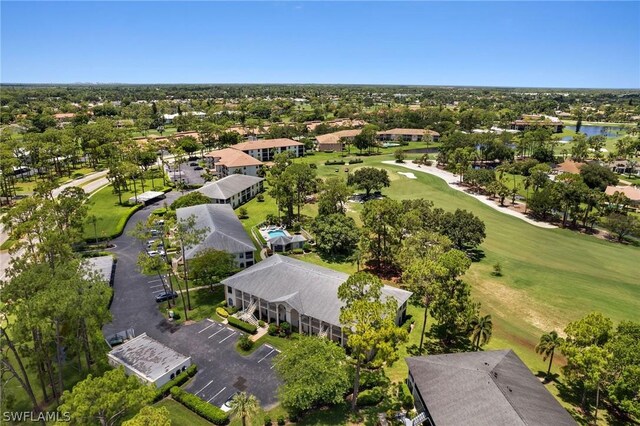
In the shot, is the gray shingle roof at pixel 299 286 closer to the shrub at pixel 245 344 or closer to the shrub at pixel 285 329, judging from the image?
the shrub at pixel 285 329

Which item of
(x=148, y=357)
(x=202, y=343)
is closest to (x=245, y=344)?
(x=202, y=343)

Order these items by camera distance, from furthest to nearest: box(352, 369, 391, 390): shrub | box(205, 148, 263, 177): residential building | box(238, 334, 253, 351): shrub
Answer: box(205, 148, 263, 177): residential building < box(238, 334, 253, 351): shrub < box(352, 369, 391, 390): shrub

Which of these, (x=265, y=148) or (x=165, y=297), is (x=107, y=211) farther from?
(x=265, y=148)

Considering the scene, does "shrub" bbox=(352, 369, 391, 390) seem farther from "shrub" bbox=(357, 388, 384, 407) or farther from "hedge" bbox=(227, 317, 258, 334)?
"hedge" bbox=(227, 317, 258, 334)

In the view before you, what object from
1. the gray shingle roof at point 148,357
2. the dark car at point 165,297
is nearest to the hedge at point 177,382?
the gray shingle roof at point 148,357

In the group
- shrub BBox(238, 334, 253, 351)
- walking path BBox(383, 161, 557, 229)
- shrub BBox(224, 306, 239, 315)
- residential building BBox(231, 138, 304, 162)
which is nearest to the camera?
shrub BBox(238, 334, 253, 351)

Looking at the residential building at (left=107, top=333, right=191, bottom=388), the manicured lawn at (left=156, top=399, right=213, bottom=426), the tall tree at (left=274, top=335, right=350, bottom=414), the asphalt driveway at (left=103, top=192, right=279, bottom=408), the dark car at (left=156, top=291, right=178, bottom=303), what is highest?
the tall tree at (left=274, top=335, right=350, bottom=414)

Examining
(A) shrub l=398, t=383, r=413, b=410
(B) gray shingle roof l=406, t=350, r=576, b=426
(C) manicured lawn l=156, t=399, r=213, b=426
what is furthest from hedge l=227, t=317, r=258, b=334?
(B) gray shingle roof l=406, t=350, r=576, b=426
